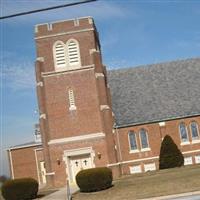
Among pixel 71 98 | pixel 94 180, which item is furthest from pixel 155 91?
pixel 94 180

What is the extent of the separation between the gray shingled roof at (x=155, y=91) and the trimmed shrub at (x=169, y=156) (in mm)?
4142

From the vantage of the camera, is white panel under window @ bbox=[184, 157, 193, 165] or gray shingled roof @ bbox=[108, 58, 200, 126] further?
gray shingled roof @ bbox=[108, 58, 200, 126]

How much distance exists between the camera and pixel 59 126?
143 ft

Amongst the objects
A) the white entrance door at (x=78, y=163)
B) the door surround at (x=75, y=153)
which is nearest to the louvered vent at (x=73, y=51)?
the door surround at (x=75, y=153)

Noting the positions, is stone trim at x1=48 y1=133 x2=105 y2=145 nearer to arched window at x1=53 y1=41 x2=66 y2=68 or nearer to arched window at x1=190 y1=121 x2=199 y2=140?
arched window at x1=53 y1=41 x2=66 y2=68

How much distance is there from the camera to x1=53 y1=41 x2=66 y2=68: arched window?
1747 inches

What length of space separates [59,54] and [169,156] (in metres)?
12.6

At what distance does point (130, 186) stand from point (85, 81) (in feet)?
44.9

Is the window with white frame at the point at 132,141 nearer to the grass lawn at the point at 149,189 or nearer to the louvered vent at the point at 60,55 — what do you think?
the louvered vent at the point at 60,55

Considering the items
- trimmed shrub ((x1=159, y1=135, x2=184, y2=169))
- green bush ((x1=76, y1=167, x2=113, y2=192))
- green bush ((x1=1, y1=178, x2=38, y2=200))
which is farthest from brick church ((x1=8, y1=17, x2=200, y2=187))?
green bush ((x1=1, y1=178, x2=38, y2=200))

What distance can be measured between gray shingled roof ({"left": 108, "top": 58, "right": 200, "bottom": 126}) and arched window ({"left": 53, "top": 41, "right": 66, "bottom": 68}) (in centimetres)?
793

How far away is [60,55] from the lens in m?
44.5

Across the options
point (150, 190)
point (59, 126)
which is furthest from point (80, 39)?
point (150, 190)

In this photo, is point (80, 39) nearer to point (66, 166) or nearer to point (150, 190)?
point (66, 166)
